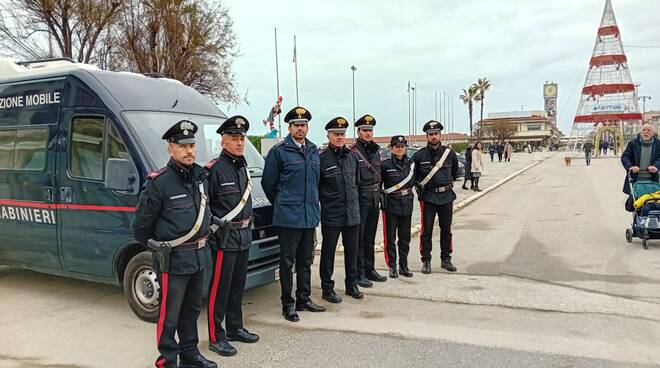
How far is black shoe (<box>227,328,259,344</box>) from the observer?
15.7ft

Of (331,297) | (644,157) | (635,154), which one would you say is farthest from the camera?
(635,154)

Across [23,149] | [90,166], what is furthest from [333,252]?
[23,149]

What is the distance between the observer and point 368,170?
640cm

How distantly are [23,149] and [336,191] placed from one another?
3905 mm

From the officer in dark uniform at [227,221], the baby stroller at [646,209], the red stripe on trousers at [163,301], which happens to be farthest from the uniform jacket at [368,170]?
the baby stroller at [646,209]

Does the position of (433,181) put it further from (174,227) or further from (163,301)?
(163,301)

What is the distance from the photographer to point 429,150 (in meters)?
7.18

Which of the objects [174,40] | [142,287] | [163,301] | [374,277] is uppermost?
[174,40]

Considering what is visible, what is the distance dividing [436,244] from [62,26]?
18.0 metres

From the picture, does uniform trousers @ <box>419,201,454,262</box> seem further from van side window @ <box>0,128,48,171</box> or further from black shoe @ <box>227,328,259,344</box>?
van side window @ <box>0,128,48,171</box>

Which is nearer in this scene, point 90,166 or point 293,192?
point 293,192

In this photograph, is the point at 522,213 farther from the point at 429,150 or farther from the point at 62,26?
the point at 62,26

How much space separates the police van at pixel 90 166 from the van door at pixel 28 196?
13mm

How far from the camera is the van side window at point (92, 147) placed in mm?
5480
